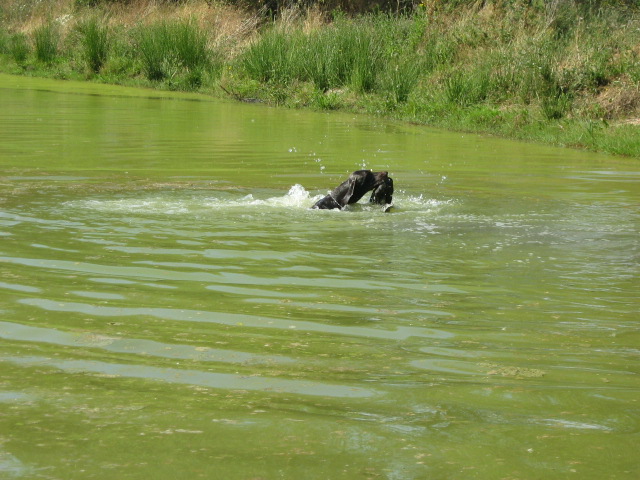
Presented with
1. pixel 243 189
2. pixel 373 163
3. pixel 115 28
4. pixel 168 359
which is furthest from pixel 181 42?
pixel 168 359

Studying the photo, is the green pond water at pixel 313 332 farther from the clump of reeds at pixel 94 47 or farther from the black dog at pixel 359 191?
the clump of reeds at pixel 94 47

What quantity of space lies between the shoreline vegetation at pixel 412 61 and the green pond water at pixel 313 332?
7.28m

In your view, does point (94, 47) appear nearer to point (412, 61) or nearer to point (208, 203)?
point (412, 61)

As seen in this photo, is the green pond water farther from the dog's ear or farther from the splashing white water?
the dog's ear

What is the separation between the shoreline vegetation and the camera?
735 inches

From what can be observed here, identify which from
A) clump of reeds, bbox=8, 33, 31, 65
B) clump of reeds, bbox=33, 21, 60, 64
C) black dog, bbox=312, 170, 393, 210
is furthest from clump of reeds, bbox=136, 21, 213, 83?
black dog, bbox=312, 170, 393, 210

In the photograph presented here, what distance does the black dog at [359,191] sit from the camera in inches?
386

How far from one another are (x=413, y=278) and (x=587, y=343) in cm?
171

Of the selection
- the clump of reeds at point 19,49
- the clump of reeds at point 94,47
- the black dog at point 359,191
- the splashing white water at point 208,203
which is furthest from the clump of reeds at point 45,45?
the black dog at point 359,191

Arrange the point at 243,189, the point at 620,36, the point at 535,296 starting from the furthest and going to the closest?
the point at 620,36 < the point at 243,189 < the point at 535,296

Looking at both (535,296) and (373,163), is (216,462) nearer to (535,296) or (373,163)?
(535,296)

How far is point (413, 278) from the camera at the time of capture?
656 centimetres

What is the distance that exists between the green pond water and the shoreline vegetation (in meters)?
7.28

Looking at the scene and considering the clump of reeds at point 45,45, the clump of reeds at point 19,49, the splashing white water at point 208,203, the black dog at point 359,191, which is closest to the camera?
the splashing white water at point 208,203
